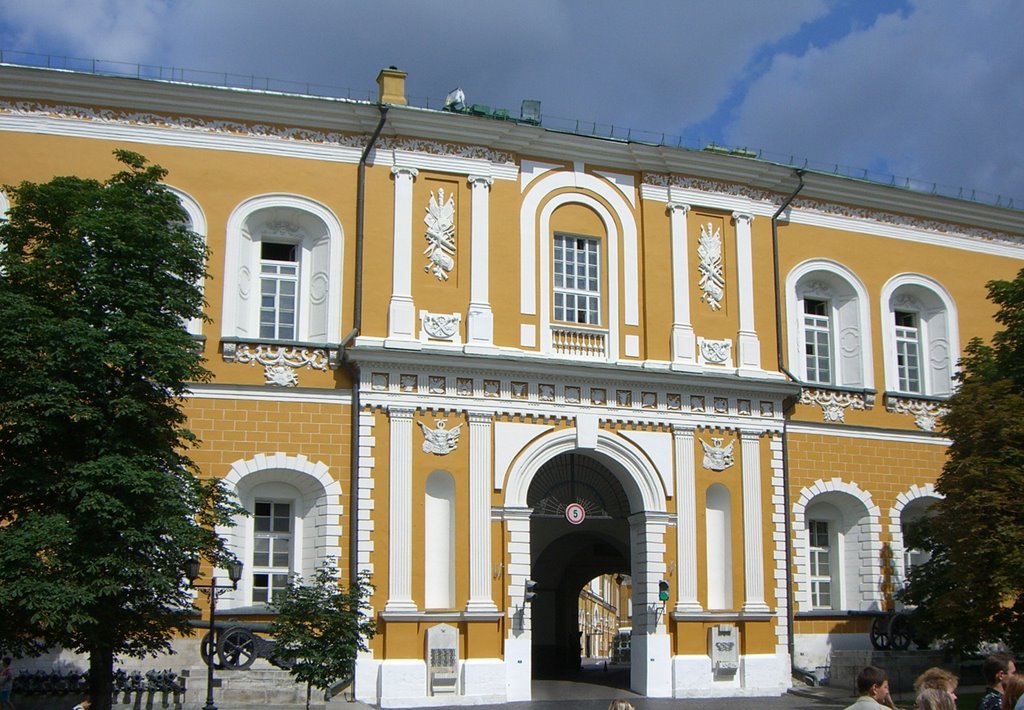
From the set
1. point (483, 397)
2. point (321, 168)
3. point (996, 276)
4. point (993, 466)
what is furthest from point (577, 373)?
point (996, 276)

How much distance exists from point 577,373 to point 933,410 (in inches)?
374

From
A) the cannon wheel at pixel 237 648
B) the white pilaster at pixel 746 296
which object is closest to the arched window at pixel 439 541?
the cannon wheel at pixel 237 648

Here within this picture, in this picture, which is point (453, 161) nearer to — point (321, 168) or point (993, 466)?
point (321, 168)

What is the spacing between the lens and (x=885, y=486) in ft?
98.0

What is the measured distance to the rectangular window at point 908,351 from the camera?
31.5 m

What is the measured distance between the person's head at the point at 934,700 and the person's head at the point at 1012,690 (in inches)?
29.8

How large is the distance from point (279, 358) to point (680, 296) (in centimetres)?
864

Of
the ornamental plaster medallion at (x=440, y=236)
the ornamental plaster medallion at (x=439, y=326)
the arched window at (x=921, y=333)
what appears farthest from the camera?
the arched window at (x=921, y=333)

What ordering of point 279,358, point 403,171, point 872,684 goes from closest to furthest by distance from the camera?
point 872,684
point 279,358
point 403,171

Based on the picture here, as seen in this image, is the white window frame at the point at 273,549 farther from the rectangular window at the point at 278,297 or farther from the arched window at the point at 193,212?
the arched window at the point at 193,212

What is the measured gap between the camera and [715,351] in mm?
28406

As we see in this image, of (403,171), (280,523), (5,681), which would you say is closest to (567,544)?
(280,523)

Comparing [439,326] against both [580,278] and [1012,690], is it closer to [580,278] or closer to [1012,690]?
[580,278]

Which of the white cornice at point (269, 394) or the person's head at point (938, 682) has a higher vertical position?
the white cornice at point (269, 394)
